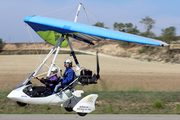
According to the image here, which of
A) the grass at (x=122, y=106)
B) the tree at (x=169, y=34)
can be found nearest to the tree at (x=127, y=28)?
the tree at (x=169, y=34)

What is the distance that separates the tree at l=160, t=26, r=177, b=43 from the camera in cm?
4481

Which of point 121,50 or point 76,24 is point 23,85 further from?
point 121,50

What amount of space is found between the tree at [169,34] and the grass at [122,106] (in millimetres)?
32720

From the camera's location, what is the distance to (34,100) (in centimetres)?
805

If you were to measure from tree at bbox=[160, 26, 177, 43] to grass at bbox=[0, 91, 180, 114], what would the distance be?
32.7 metres

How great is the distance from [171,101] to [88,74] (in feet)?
23.3

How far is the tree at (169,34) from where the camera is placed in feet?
147

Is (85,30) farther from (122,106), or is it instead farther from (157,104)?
(157,104)

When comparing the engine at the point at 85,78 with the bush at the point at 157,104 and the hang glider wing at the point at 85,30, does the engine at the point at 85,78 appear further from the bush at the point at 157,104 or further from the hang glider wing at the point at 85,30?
the bush at the point at 157,104

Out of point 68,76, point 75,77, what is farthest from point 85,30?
point 75,77

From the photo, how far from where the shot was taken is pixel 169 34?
148 ft

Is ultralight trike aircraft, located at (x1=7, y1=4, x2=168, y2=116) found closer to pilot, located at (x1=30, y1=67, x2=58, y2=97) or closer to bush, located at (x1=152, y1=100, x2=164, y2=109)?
pilot, located at (x1=30, y1=67, x2=58, y2=97)

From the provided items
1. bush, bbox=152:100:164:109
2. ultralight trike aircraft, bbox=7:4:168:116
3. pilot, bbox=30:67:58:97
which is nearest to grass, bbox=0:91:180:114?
bush, bbox=152:100:164:109
